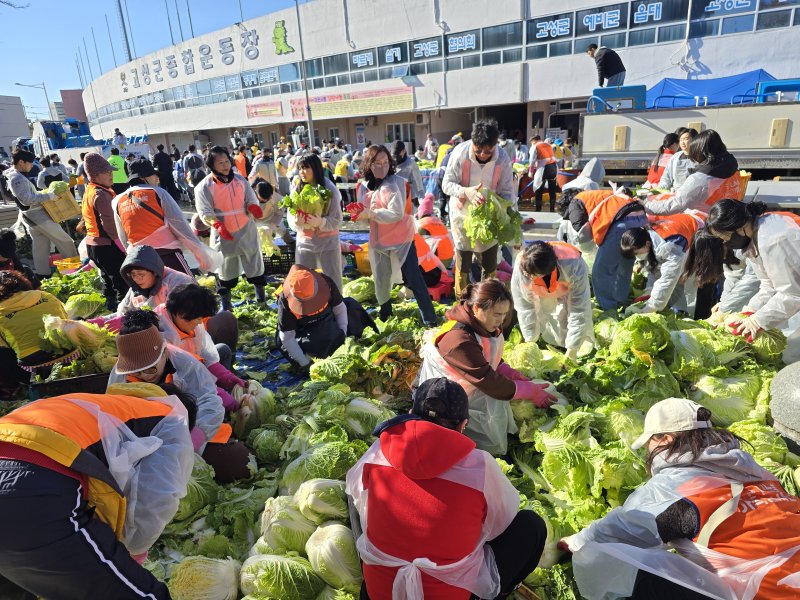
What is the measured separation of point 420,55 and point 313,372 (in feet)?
85.4

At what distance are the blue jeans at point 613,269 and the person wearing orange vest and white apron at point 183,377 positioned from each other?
389cm

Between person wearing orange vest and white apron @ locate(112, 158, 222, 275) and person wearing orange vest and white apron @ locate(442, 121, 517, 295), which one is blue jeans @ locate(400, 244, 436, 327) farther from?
person wearing orange vest and white apron @ locate(112, 158, 222, 275)

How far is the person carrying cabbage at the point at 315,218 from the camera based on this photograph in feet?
17.7

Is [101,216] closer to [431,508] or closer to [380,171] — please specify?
[380,171]

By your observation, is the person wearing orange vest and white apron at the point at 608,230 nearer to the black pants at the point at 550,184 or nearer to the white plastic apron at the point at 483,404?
the white plastic apron at the point at 483,404


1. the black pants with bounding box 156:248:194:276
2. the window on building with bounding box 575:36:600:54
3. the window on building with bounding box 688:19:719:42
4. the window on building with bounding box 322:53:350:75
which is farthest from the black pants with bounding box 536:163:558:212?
the window on building with bounding box 322:53:350:75

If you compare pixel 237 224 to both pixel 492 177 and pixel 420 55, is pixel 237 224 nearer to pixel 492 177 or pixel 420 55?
pixel 492 177

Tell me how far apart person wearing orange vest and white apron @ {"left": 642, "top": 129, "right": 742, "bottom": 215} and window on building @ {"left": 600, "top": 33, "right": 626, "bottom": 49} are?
18.4 meters

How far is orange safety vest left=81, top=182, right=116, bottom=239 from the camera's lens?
18.7 feet

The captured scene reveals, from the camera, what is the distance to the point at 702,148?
5.09 m

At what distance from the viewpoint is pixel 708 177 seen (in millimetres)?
5121

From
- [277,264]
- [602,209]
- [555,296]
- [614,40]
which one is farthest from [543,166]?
[614,40]

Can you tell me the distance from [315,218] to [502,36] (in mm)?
21943

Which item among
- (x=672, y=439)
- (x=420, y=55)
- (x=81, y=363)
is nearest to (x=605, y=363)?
(x=672, y=439)
